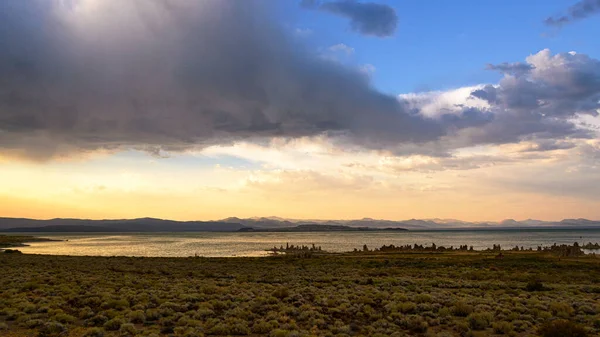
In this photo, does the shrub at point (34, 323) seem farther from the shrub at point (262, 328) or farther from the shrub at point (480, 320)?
the shrub at point (480, 320)

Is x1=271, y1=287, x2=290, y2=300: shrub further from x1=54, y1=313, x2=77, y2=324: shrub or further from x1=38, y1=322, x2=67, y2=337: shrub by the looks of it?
x1=38, y1=322, x2=67, y2=337: shrub

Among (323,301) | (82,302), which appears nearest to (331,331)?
(323,301)

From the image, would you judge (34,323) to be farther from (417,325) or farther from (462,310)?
(462,310)

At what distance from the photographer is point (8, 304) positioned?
1878 cm

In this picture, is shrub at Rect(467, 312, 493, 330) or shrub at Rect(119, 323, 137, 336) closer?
shrub at Rect(119, 323, 137, 336)

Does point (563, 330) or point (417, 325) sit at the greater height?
point (563, 330)

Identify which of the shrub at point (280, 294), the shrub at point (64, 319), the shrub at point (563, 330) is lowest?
the shrub at point (280, 294)

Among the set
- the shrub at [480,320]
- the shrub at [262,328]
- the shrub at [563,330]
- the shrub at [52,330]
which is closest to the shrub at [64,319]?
the shrub at [52,330]

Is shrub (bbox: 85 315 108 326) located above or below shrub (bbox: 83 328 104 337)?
below

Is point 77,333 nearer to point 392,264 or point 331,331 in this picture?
point 331,331

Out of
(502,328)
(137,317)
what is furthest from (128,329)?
(502,328)

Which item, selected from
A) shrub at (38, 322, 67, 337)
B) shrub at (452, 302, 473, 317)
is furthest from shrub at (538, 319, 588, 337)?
shrub at (38, 322, 67, 337)

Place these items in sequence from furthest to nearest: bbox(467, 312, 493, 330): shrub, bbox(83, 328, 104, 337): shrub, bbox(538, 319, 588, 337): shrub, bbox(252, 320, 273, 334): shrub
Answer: bbox(467, 312, 493, 330): shrub < bbox(252, 320, 273, 334): shrub < bbox(83, 328, 104, 337): shrub < bbox(538, 319, 588, 337): shrub

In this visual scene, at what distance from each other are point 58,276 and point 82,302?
14156mm
